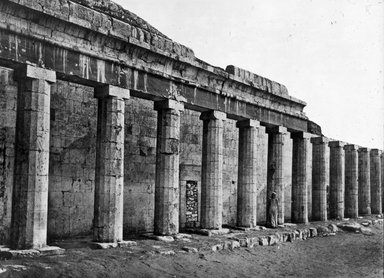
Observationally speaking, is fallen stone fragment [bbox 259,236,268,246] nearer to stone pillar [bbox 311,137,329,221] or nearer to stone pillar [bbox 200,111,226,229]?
stone pillar [bbox 200,111,226,229]

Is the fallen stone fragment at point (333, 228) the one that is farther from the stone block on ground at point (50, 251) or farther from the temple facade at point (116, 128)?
the stone block on ground at point (50, 251)

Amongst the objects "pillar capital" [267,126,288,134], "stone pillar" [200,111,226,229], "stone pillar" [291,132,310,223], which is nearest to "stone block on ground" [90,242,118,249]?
"stone pillar" [200,111,226,229]

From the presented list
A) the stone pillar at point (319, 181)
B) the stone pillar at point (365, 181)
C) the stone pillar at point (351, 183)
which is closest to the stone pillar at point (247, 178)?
the stone pillar at point (319, 181)

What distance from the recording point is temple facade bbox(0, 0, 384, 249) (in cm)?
1134

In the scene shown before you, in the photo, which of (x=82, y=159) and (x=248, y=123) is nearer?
(x=82, y=159)

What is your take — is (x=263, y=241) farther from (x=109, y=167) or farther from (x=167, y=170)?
(x=109, y=167)

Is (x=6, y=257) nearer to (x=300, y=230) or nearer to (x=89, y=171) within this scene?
(x=89, y=171)

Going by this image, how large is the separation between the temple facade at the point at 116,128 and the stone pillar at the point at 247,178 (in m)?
0.04

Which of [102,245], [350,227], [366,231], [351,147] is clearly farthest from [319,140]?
[102,245]

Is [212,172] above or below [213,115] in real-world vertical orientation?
below

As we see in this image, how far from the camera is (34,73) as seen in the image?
1138cm

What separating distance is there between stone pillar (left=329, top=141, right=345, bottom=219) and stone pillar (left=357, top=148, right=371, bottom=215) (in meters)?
→ 3.44

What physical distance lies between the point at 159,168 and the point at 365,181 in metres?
18.4

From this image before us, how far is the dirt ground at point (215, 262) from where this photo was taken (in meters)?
10.0
